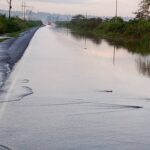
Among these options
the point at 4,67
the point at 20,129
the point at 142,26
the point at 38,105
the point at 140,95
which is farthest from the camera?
the point at 142,26

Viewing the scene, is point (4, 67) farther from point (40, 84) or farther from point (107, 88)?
point (107, 88)

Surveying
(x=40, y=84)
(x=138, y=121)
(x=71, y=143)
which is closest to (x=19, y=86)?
(x=40, y=84)

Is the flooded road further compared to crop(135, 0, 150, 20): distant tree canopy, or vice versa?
crop(135, 0, 150, 20): distant tree canopy

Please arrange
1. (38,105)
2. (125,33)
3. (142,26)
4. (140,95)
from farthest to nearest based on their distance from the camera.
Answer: (125,33) → (142,26) → (140,95) → (38,105)

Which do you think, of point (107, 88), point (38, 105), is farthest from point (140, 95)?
point (38, 105)

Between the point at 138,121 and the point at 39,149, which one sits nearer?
the point at 39,149

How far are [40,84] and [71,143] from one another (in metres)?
8.21

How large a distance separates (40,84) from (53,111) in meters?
5.15

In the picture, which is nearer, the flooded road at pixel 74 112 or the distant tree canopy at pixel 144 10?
the flooded road at pixel 74 112

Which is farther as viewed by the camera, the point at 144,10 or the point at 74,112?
the point at 144,10

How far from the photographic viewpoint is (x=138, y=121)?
401 inches

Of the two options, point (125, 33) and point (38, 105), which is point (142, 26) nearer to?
point (125, 33)

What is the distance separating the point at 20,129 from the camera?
29.9 feet

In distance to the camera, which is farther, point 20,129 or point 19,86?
point 19,86
